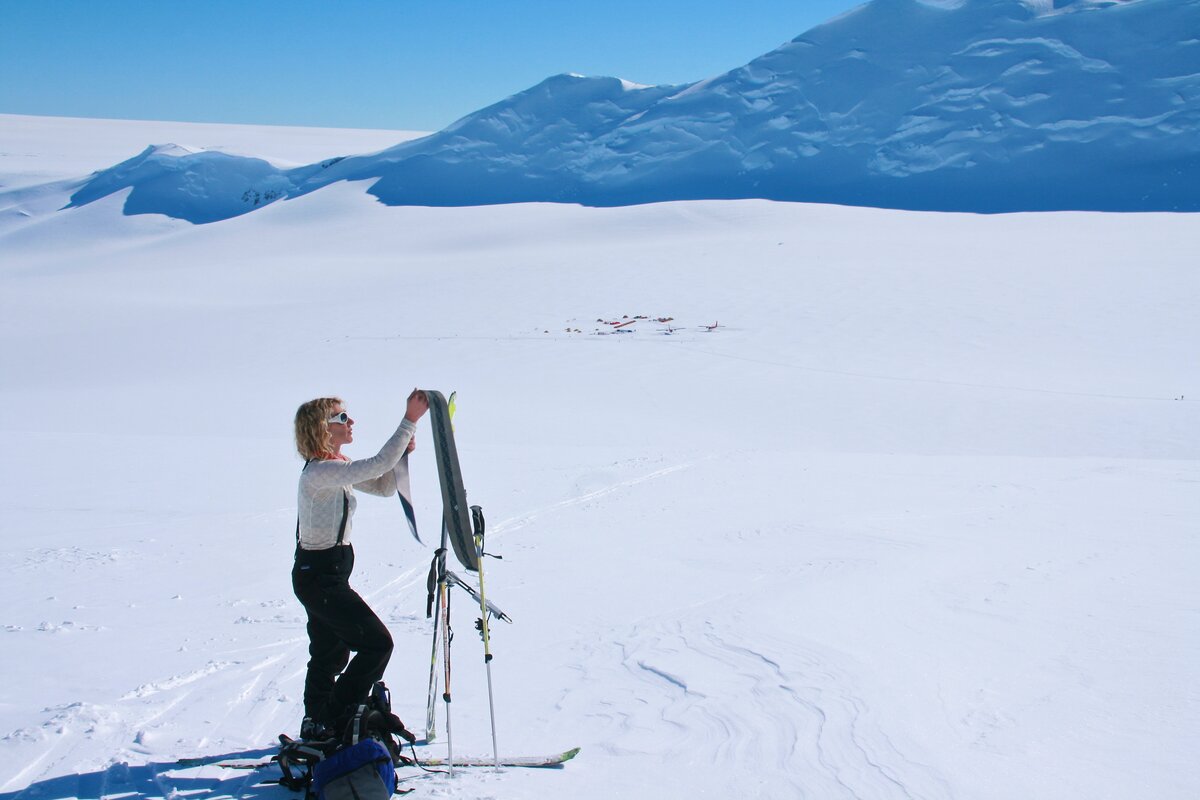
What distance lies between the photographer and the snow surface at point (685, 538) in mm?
3930

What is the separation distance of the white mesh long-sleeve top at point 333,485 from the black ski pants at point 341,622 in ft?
0.24

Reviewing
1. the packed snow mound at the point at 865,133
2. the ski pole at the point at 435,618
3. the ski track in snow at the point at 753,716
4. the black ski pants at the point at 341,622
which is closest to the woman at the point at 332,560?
the black ski pants at the point at 341,622

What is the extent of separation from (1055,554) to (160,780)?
615 centimetres

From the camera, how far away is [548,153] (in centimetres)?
6256

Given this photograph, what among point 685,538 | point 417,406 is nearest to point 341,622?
point 417,406

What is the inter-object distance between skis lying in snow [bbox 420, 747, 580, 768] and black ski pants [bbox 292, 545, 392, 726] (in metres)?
0.41

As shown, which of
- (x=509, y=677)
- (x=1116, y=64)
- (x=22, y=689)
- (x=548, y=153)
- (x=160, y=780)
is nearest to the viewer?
(x=160, y=780)

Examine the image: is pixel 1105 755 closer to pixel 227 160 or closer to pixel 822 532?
pixel 822 532

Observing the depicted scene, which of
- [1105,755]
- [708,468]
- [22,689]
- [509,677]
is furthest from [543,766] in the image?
[708,468]

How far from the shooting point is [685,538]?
793 centimetres

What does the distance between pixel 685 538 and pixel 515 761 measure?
439cm

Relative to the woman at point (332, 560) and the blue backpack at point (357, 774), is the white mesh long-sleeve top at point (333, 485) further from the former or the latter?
the blue backpack at point (357, 774)

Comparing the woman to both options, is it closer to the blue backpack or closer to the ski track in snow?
the blue backpack

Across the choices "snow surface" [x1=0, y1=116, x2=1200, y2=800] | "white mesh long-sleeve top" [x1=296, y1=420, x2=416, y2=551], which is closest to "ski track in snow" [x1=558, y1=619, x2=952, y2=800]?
"snow surface" [x1=0, y1=116, x2=1200, y2=800]
